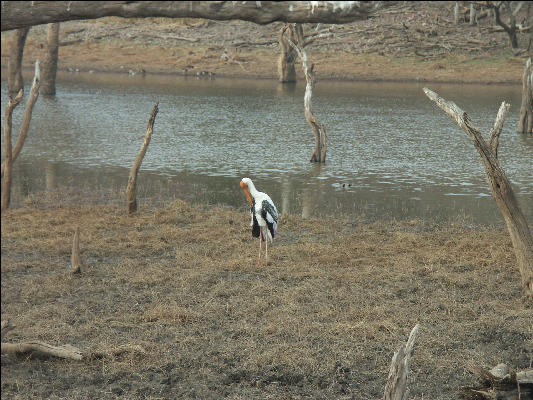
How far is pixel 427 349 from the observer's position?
7.49 metres

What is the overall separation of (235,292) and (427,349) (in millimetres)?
2692

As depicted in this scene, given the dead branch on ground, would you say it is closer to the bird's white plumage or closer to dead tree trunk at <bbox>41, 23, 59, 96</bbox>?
the bird's white plumage

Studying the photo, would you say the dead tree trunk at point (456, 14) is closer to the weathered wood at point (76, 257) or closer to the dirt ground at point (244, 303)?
the dirt ground at point (244, 303)

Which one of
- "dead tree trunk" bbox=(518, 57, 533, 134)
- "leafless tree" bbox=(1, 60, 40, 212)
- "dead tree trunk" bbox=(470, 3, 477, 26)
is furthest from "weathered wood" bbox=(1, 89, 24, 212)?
"dead tree trunk" bbox=(470, 3, 477, 26)

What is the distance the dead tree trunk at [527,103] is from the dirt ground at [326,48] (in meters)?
17.4

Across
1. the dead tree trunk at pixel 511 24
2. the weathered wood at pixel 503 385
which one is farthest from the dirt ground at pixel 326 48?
the weathered wood at pixel 503 385

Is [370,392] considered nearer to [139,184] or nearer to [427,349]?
[427,349]

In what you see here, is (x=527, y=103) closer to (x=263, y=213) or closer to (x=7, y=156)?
(x=263, y=213)

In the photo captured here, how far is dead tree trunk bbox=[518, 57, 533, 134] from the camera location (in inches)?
925

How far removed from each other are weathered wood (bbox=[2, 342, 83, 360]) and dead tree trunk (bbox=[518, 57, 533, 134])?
19.5 m

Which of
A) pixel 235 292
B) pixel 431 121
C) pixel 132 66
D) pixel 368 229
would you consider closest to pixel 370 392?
pixel 235 292

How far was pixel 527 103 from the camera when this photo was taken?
24.8m

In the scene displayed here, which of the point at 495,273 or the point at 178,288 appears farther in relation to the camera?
the point at 495,273

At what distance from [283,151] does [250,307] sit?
45.6 feet
